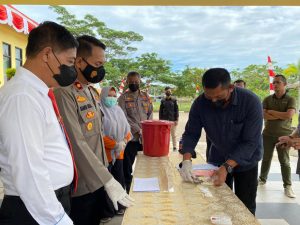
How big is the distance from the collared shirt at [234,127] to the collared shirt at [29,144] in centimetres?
122

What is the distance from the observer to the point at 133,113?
3885mm

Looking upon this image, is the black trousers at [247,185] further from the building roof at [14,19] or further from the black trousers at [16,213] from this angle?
the building roof at [14,19]

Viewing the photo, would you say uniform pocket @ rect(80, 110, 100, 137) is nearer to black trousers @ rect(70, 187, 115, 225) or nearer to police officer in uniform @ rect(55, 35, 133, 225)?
police officer in uniform @ rect(55, 35, 133, 225)

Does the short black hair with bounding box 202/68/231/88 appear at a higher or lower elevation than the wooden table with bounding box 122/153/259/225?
higher

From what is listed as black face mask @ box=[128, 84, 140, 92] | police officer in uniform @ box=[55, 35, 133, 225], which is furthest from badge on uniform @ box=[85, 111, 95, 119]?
black face mask @ box=[128, 84, 140, 92]

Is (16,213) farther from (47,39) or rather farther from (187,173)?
(187,173)

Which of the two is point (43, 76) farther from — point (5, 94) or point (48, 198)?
point (48, 198)

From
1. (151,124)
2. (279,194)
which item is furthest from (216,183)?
(279,194)

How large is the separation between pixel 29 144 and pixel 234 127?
1420 millimetres

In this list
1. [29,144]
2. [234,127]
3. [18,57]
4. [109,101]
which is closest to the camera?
[29,144]

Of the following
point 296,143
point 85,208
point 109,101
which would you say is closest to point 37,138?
point 85,208

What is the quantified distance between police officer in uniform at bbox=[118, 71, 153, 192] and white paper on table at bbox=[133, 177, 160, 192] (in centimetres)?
192

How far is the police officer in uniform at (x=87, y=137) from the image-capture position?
1.57 m

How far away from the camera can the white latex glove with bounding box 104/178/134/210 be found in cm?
148
